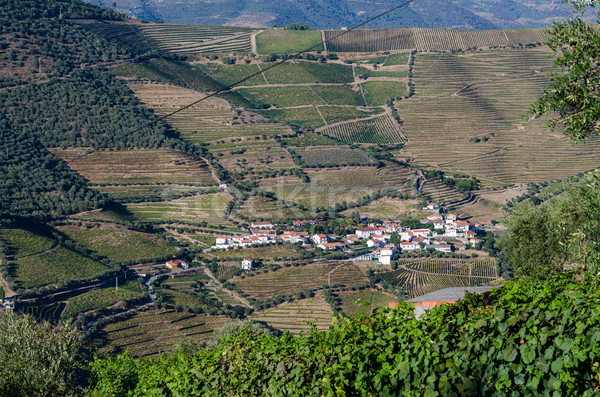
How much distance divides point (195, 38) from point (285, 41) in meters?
16.1

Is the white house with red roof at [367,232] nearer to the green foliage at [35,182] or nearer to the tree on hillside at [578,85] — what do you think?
the green foliage at [35,182]

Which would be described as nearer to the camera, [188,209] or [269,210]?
[188,209]

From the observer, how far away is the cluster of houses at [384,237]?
52281 mm

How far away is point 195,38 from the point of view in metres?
113

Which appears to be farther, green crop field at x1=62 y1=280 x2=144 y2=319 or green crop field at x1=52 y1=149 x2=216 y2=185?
green crop field at x1=52 y1=149 x2=216 y2=185

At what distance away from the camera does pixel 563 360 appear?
14.8 ft

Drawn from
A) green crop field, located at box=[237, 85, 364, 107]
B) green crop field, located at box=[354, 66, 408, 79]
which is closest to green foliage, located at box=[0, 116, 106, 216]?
green crop field, located at box=[237, 85, 364, 107]

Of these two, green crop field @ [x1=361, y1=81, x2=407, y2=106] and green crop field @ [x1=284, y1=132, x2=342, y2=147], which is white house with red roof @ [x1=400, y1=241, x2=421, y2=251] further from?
green crop field @ [x1=361, y1=81, x2=407, y2=106]

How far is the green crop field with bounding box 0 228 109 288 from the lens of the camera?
3853 centimetres

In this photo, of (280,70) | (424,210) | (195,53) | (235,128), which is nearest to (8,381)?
(424,210)

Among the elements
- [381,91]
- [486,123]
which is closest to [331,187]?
[486,123]

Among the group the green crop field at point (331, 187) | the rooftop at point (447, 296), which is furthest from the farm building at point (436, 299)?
the green crop field at point (331, 187)

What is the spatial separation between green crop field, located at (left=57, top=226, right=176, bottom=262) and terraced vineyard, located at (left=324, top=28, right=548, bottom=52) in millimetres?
70420

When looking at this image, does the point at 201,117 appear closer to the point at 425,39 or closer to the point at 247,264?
the point at 247,264
